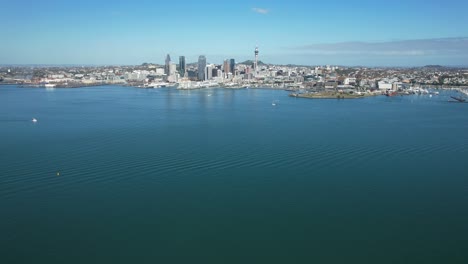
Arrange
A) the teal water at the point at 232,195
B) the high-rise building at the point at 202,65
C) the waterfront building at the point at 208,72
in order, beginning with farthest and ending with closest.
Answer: the high-rise building at the point at 202,65 < the waterfront building at the point at 208,72 < the teal water at the point at 232,195

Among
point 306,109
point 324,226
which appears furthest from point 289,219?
point 306,109

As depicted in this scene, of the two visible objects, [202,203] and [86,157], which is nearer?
[202,203]

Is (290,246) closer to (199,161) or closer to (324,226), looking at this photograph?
(324,226)

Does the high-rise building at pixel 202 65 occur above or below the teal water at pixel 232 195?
above

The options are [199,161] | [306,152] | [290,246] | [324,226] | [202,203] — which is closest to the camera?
[290,246]

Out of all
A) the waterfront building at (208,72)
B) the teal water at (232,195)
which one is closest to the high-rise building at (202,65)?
the waterfront building at (208,72)

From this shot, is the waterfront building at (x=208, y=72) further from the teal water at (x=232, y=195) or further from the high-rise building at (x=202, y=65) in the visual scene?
the teal water at (x=232, y=195)

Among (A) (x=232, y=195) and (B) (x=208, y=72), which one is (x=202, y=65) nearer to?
(B) (x=208, y=72)

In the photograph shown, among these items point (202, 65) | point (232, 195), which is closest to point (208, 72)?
point (202, 65)

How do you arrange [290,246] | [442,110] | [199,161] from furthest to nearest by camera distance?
[442,110], [199,161], [290,246]
